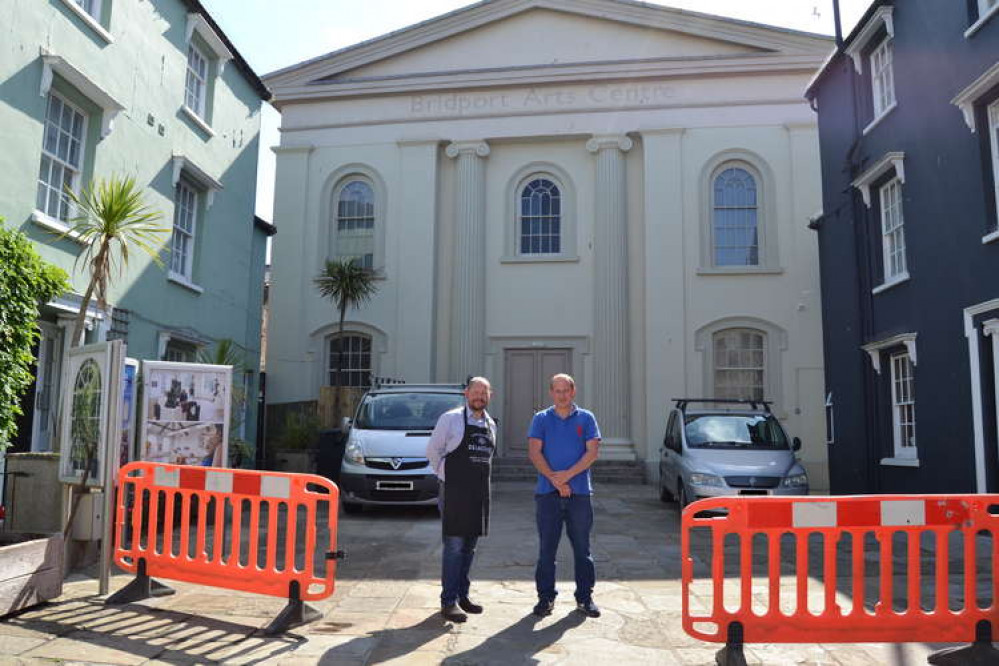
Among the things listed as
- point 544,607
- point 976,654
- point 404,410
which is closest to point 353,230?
point 404,410

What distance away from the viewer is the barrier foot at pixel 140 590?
Answer: 240 inches

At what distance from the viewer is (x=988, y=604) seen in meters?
6.30

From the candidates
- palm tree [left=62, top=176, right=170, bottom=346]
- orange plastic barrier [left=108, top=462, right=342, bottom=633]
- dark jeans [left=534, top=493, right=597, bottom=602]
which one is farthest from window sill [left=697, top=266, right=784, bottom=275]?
orange plastic barrier [left=108, top=462, right=342, bottom=633]

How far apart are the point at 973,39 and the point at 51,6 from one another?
39.1 ft

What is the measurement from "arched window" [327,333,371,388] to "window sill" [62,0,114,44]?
9244 mm

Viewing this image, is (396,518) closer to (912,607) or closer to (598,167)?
(912,607)

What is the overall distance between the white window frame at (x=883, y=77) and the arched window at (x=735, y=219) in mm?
4936

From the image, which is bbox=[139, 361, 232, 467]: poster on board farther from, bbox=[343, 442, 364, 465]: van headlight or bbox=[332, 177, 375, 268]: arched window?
bbox=[332, 177, 375, 268]: arched window

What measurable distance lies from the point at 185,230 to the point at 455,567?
1026 centimetres

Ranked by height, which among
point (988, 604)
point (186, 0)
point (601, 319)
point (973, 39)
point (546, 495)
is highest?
point (186, 0)

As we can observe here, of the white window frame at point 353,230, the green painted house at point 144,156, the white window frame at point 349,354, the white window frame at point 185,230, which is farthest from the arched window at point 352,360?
the white window frame at point 185,230

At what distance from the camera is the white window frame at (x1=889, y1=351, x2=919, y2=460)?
12386mm

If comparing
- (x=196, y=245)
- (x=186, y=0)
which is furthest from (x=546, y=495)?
(x=186, y=0)

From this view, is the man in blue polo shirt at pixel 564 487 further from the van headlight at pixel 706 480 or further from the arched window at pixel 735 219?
the arched window at pixel 735 219
